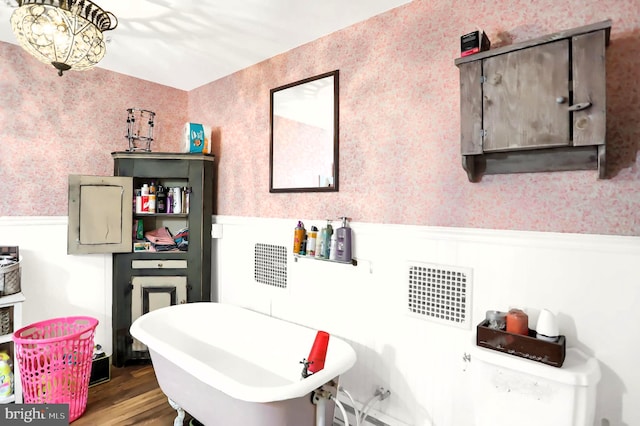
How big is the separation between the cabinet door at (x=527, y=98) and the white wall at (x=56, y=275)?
2875 mm

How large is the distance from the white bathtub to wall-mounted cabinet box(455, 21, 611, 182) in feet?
3.81

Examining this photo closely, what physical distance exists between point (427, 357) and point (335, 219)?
90cm

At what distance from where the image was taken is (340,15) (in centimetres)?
204

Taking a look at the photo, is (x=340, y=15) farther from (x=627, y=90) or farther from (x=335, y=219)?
(x=627, y=90)

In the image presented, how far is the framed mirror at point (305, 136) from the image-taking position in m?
2.23

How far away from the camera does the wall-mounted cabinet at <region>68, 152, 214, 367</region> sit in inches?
105

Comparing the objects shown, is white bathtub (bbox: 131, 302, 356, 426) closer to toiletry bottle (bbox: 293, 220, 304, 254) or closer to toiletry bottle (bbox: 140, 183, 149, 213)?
toiletry bottle (bbox: 293, 220, 304, 254)

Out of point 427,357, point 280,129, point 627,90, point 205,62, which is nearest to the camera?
point 627,90

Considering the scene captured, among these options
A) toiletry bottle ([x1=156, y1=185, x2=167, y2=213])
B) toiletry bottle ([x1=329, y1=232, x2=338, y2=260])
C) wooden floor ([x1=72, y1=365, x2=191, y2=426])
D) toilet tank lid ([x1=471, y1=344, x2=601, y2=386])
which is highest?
toiletry bottle ([x1=156, y1=185, x2=167, y2=213])

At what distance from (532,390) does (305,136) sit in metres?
1.79

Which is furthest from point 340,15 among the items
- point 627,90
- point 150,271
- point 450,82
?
point 150,271

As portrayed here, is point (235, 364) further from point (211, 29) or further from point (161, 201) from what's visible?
point (211, 29)

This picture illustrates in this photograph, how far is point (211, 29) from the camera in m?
2.22

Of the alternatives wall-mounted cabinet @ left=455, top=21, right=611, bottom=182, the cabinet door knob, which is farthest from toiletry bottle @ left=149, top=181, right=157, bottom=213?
the cabinet door knob
